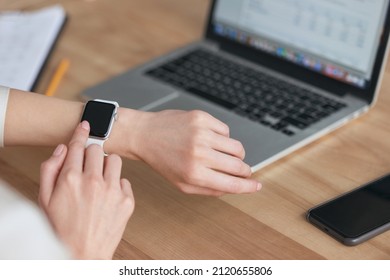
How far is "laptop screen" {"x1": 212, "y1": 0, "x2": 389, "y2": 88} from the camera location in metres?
1.18

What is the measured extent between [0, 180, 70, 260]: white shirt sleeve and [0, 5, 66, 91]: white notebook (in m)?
0.60

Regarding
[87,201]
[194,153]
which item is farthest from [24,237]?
[194,153]

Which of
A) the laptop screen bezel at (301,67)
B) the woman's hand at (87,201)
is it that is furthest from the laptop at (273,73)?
the woman's hand at (87,201)

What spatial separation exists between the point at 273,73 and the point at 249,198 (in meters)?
0.35

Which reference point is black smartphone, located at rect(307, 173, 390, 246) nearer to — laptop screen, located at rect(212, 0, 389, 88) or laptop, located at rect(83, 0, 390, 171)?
laptop, located at rect(83, 0, 390, 171)

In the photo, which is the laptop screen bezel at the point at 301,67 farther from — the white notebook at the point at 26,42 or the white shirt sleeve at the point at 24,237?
the white shirt sleeve at the point at 24,237

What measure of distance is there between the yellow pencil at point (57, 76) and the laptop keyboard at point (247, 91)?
7.0 inches

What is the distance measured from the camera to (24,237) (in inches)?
27.8

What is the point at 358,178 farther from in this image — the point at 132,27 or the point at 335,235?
the point at 132,27

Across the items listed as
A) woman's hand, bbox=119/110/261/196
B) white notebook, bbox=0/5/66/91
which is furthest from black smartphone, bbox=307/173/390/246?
white notebook, bbox=0/5/66/91

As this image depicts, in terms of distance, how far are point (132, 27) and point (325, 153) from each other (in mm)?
614

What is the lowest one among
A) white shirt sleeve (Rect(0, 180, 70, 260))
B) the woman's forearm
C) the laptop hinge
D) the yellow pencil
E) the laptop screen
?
the yellow pencil

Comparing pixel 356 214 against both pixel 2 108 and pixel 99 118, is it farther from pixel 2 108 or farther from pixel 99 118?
pixel 2 108
